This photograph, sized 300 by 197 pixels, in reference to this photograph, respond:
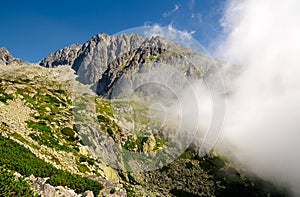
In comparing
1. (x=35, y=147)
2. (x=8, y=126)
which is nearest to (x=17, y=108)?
(x=8, y=126)

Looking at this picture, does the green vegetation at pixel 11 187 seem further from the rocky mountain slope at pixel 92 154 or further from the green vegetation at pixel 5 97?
the green vegetation at pixel 5 97

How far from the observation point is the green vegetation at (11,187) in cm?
1745

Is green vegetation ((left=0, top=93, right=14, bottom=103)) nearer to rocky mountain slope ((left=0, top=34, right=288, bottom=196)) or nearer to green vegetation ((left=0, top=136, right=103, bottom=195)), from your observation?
rocky mountain slope ((left=0, top=34, right=288, bottom=196))

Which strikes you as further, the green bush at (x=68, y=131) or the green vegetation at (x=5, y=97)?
the green bush at (x=68, y=131)

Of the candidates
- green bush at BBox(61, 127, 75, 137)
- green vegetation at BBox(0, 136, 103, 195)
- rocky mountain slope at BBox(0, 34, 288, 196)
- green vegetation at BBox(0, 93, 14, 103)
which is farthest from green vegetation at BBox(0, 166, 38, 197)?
green vegetation at BBox(0, 93, 14, 103)

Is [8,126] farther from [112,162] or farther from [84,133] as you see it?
[112,162]

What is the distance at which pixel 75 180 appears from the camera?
26516 mm

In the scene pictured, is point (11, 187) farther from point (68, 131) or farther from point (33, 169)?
point (68, 131)

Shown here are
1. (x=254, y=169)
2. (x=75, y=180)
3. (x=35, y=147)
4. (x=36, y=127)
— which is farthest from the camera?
(x=254, y=169)

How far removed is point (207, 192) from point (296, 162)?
120 m

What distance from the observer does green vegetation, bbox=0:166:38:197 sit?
1745cm

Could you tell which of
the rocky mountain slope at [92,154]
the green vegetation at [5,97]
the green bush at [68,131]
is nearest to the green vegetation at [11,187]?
the rocky mountain slope at [92,154]

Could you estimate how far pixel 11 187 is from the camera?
1814cm

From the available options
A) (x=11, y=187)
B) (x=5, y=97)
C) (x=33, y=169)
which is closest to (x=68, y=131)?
(x=5, y=97)
